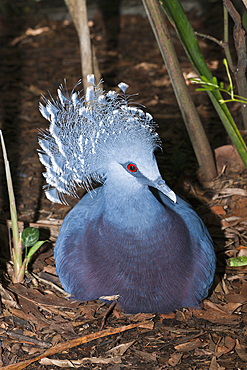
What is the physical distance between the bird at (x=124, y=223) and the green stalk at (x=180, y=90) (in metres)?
0.77

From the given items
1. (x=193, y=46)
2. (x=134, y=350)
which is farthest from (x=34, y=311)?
(x=193, y=46)

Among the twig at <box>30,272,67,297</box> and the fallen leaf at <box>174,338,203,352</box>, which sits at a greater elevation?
the twig at <box>30,272,67,297</box>

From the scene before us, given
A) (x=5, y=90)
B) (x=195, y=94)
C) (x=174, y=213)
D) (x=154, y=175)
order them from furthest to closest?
(x=5, y=90)
(x=195, y=94)
(x=174, y=213)
(x=154, y=175)

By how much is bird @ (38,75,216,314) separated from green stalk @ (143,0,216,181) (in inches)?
30.4

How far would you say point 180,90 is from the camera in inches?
120

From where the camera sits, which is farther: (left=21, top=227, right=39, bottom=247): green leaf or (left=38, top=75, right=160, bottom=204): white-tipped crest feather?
(left=21, top=227, right=39, bottom=247): green leaf

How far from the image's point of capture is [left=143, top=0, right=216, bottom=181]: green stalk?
112 inches

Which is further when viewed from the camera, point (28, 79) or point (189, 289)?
point (28, 79)

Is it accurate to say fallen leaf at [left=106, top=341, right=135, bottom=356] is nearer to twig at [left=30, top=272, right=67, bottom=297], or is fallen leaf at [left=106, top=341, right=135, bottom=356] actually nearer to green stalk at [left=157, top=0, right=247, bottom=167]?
twig at [left=30, top=272, right=67, bottom=297]

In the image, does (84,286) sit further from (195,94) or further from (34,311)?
(195,94)

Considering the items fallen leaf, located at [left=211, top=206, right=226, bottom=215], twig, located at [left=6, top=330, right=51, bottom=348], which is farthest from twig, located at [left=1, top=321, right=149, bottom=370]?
fallen leaf, located at [left=211, top=206, right=226, bottom=215]

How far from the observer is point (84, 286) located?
7.91ft

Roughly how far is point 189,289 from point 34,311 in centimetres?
95

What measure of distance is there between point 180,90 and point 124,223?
51.2 inches
